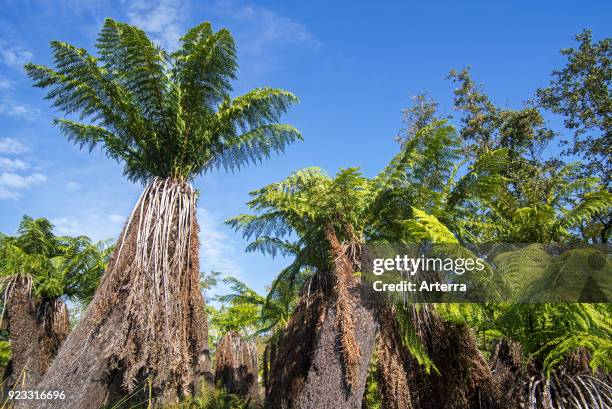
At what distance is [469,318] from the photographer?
15.7ft

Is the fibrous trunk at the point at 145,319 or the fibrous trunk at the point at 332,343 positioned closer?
the fibrous trunk at the point at 145,319

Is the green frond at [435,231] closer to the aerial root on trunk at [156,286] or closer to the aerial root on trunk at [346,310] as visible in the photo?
the aerial root on trunk at [346,310]

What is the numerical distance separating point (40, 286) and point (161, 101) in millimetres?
5781

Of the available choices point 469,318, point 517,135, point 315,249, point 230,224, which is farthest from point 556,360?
point 517,135

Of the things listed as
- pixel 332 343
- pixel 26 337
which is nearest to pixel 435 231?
pixel 332 343

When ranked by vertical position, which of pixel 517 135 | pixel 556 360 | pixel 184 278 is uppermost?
pixel 517 135

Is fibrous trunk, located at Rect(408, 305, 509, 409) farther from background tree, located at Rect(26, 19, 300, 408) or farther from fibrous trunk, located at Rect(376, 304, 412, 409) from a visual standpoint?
background tree, located at Rect(26, 19, 300, 408)

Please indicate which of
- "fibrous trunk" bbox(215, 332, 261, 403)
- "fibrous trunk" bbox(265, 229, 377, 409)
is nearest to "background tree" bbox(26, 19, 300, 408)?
"fibrous trunk" bbox(265, 229, 377, 409)

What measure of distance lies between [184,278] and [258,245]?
3303mm

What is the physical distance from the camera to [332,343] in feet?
17.3

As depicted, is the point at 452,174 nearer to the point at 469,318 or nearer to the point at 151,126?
the point at 469,318

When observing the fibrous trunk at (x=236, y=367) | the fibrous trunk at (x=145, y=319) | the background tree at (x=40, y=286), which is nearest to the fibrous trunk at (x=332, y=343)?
the fibrous trunk at (x=145, y=319)

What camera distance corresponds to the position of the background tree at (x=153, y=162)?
4961 mm

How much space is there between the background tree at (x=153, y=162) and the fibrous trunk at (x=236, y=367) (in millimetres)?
9420
